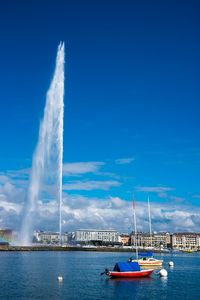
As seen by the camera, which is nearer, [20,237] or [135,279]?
[135,279]

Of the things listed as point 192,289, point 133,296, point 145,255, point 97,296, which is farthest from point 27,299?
point 145,255

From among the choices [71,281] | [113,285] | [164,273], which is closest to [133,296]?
[113,285]

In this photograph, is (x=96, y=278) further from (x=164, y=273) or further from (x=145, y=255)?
(x=145, y=255)

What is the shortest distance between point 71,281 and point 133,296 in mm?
12100

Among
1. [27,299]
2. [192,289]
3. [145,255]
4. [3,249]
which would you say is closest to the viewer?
[27,299]

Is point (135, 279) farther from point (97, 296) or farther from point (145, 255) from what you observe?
point (145, 255)

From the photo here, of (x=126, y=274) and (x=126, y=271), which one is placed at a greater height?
(x=126, y=271)

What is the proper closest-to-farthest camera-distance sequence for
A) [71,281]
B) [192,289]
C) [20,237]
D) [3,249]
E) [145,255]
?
[192,289] < [71,281] < [145,255] < [20,237] < [3,249]

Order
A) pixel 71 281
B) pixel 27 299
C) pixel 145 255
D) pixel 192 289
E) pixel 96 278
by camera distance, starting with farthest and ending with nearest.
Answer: pixel 145 255
pixel 96 278
pixel 71 281
pixel 192 289
pixel 27 299

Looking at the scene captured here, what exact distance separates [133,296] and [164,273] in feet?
61.5

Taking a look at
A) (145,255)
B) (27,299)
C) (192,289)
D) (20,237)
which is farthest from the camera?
(20,237)

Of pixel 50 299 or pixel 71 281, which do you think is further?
pixel 71 281

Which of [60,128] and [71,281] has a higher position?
[60,128]

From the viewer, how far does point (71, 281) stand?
48531 millimetres
